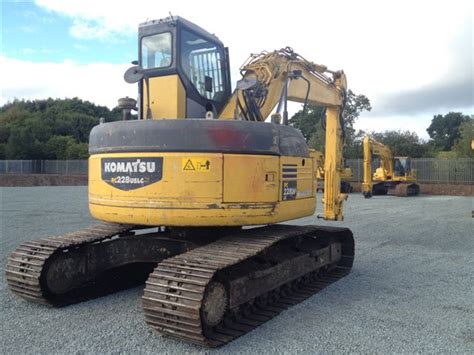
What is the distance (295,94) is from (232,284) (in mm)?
4495

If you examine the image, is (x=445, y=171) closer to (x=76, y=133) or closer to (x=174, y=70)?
(x=174, y=70)

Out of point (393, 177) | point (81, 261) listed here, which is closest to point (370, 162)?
point (393, 177)

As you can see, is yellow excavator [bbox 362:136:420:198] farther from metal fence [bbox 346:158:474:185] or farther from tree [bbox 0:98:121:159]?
tree [bbox 0:98:121:159]

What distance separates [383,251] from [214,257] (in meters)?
5.44

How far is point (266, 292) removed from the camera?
219 inches

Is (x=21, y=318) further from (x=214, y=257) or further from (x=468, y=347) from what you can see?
(x=468, y=347)

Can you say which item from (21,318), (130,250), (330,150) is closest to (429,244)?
(330,150)

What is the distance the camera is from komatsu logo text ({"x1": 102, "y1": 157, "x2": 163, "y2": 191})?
17.6ft

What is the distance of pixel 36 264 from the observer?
559cm

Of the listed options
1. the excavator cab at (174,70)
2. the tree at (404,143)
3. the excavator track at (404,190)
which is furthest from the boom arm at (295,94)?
the tree at (404,143)

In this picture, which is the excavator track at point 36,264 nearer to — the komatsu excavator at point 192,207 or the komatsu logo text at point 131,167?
the komatsu excavator at point 192,207

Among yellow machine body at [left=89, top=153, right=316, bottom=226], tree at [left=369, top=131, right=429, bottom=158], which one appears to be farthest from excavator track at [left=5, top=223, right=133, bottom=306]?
tree at [left=369, top=131, right=429, bottom=158]

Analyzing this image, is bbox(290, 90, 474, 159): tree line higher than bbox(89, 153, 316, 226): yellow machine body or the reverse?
higher

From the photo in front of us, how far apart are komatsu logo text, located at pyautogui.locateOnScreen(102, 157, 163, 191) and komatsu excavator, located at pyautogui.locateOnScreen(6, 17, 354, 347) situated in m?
0.01
